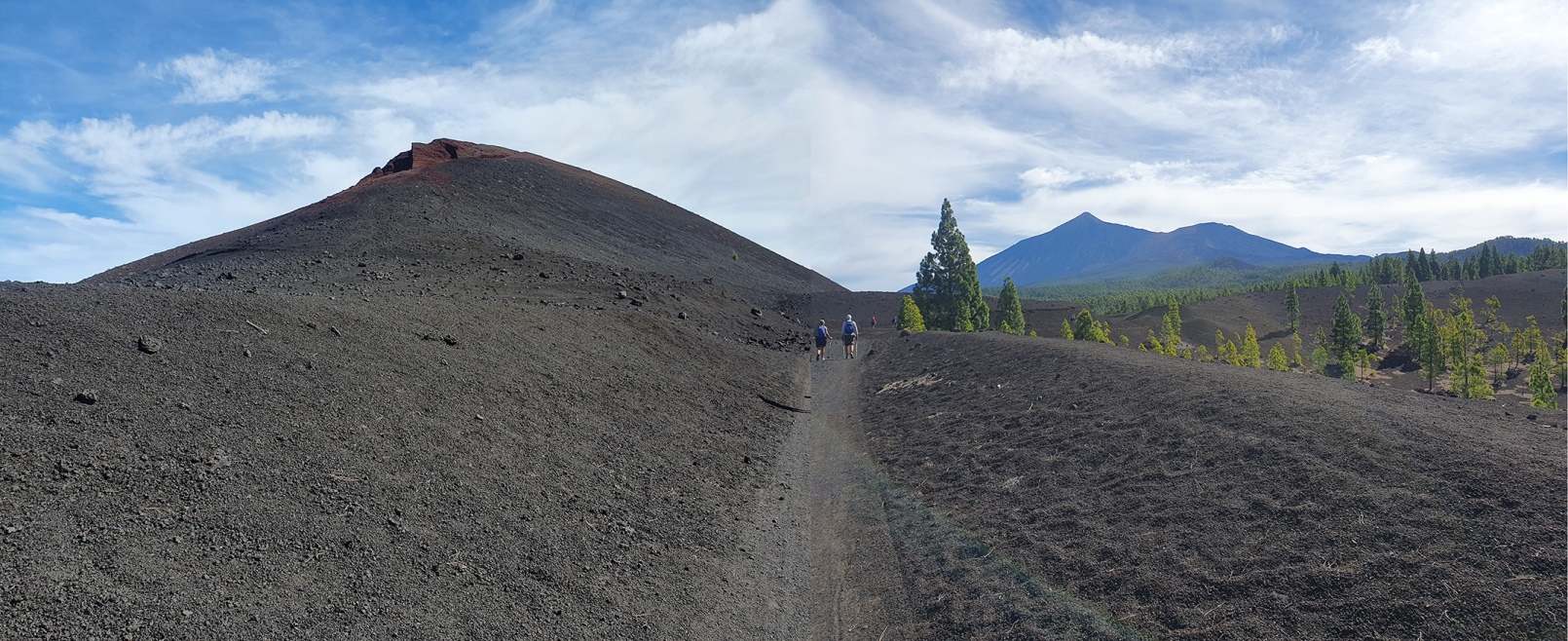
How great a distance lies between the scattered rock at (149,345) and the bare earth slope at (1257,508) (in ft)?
26.9

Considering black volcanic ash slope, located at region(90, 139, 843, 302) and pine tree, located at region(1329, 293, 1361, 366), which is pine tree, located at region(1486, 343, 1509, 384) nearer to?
pine tree, located at region(1329, 293, 1361, 366)

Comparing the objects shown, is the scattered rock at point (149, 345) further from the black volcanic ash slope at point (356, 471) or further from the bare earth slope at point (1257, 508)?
the bare earth slope at point (1257, 508)

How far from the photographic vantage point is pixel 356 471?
6.97m

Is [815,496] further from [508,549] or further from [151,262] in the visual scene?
[151,262]

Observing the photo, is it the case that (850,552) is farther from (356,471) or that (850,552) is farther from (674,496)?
(356,471)

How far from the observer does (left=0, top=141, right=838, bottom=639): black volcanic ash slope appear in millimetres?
5035

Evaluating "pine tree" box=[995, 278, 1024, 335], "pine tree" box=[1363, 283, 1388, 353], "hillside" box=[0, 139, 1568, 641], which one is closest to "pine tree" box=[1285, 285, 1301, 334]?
"pine tree" box=[1363, 283, 1388, 353]

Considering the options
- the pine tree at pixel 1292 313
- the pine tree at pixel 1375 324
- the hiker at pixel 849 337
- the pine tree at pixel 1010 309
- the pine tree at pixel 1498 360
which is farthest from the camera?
the pine tree at pixel 1292 313

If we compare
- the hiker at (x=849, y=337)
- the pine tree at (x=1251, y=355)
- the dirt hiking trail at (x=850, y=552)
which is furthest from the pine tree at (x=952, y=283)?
the dirt hiking trail at (x=850, y=552)

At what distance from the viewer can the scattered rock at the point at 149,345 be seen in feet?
27.0

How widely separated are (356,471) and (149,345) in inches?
131

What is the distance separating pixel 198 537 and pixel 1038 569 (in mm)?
6288

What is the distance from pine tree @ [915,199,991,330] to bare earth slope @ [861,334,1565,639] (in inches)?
1050

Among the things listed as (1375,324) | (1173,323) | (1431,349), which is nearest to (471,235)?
(1431,349)
